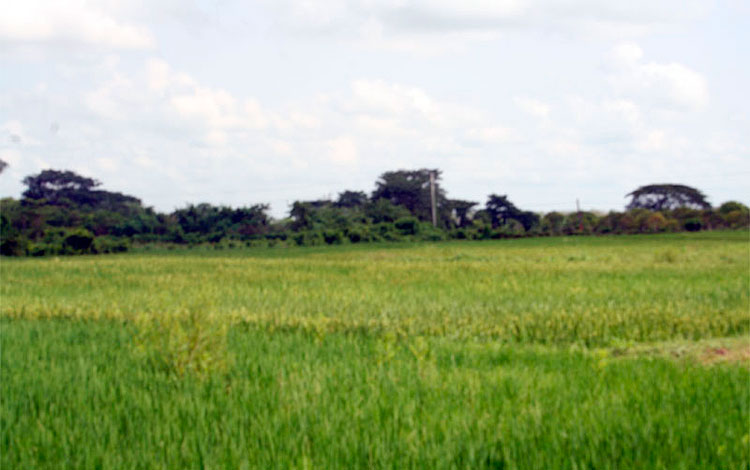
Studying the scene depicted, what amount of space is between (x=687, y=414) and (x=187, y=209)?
43219 millimetres

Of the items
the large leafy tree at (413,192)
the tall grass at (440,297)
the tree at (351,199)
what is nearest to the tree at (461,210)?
the large leafy tree at (413,192)

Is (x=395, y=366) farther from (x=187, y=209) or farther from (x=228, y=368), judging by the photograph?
(x=187, y=209)

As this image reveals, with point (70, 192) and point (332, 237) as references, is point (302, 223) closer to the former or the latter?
point (332, 237)

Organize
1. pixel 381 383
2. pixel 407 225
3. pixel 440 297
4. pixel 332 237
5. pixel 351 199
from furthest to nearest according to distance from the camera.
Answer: pixel 351 199 → pixel 407 225 → pixel 332 237 → pixel 440 297 → pixel 381 383

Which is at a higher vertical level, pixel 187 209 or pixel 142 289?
pixel 187 209

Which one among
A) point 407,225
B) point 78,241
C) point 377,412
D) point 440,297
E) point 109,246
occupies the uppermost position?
point 407,225

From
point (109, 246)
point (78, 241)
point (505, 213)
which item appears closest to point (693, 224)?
point (505, 213)

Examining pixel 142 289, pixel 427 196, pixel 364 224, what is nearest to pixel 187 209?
pixel 364 224

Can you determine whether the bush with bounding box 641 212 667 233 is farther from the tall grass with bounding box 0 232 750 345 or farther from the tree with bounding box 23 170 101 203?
the tree with bounding box 23 170 101 203

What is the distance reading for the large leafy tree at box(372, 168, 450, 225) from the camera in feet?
179

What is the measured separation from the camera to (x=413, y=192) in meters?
55.5

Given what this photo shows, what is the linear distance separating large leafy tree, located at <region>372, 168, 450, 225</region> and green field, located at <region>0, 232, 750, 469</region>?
4262 cm

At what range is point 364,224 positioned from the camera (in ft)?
149

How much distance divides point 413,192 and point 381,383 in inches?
1974
